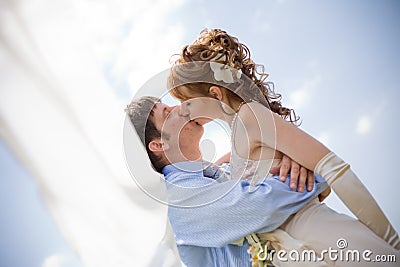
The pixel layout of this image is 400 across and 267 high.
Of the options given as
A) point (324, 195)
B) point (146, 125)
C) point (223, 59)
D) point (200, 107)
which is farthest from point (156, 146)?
point (324, 195)

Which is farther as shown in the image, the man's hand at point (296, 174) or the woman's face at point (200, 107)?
the woman's face at point (200, 107)

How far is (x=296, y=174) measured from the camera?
0.98 m

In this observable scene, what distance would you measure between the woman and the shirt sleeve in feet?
0.11

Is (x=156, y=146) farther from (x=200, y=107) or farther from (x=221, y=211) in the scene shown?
(x=221, y=211)

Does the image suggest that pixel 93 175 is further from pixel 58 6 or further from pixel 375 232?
pixel 375 232

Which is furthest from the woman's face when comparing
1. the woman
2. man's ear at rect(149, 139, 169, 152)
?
man's ear at rect(149, 139, 169, 152)

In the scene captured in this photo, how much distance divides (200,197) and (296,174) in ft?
0.72

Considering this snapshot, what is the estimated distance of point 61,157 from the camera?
3.69 ft

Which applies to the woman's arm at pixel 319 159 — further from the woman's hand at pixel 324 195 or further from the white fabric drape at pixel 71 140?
the white fabric drape at pixel 71 140

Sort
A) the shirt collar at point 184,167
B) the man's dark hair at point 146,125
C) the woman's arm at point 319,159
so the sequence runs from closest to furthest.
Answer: the woman's arm at point 319,159 < the shirt collar at point 184,167 < the man's dark hair at point 146,125

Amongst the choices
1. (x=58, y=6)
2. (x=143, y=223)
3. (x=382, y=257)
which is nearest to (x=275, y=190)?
(x=382, y=257)

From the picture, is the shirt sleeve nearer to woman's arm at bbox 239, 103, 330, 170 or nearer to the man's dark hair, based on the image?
woman's arm at bbox 239, 103, 330, 170

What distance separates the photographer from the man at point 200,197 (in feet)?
3.16

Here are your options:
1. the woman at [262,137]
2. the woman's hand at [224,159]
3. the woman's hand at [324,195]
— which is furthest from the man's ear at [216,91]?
the woman's hand at [324,195]
